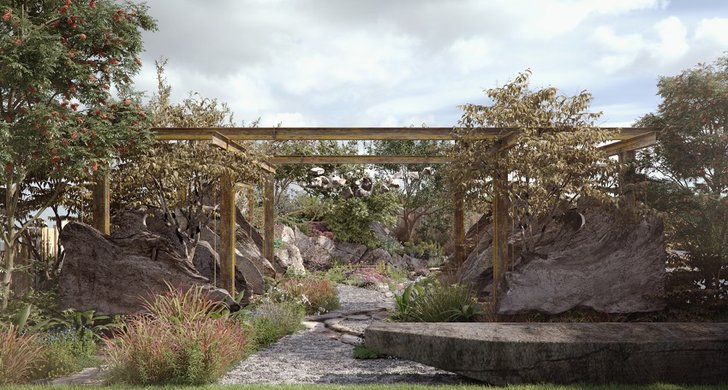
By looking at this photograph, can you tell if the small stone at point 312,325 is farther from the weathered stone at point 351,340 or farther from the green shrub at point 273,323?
the weathered stone at point 351,340

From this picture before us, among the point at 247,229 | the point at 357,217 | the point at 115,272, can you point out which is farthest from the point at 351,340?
the point at 357,217

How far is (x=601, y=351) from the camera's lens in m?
6.59

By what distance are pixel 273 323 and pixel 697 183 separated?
6.69 meters

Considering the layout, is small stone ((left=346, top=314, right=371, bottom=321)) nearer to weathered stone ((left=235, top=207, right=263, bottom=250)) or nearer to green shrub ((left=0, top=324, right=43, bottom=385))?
weathered stone ((left=235, top=207, right=263, bottom=250))

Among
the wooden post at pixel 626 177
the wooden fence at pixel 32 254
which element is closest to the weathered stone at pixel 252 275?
the wooden fence at pixel 32 254

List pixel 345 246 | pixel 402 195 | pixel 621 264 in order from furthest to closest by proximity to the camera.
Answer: pixel 402 195, pixel 345 246, pixel 621 264

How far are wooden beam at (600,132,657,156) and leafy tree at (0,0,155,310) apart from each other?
779cm

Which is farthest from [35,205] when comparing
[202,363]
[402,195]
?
[402,195]

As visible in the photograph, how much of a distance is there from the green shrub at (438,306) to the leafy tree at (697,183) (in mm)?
2985

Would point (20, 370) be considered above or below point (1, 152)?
below

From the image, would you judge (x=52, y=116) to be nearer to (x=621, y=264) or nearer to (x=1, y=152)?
(x=1, y=152)

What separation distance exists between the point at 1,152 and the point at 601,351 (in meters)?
7.31

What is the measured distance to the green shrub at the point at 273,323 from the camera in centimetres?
885

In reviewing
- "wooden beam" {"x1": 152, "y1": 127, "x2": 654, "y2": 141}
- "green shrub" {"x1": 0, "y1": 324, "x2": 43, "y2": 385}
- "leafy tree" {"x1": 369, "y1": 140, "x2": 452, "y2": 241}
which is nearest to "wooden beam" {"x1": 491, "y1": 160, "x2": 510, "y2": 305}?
"wooden beam" {"x1": 152, "y1": 127, "x2": 654, "y2": 141}
